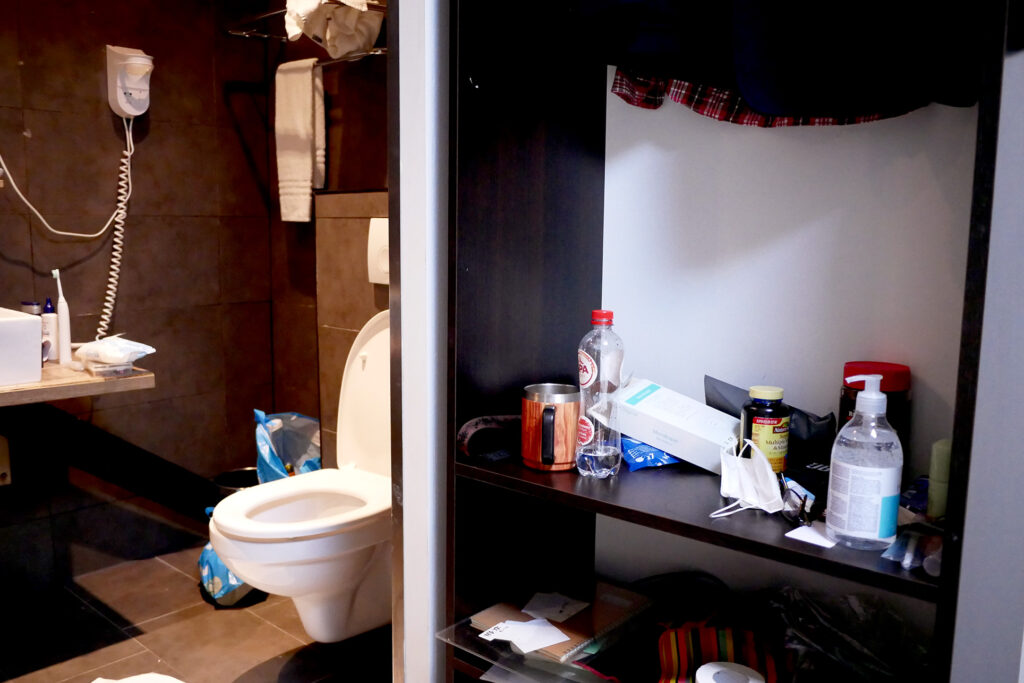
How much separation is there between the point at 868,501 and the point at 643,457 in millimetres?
370

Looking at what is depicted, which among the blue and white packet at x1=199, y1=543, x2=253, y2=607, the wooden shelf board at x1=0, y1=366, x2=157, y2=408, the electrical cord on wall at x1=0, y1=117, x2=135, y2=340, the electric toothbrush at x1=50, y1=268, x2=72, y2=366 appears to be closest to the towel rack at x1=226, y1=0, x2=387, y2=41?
the electrical cord on wall at x1=0, y1=117, x2=135, y2=340

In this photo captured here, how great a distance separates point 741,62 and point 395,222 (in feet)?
1.90

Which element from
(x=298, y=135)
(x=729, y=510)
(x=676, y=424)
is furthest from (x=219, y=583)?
(x=729, y=510)

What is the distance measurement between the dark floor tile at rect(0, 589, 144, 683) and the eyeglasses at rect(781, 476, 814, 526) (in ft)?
6.36

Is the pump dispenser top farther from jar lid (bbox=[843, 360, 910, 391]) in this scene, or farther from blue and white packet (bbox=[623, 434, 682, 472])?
blue and white packet (bbox=[623, 434, 682, 472])

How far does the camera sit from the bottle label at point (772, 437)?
1100 mm

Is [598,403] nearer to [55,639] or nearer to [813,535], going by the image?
[813,535]

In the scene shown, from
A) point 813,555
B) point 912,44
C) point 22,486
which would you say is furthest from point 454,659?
→ point 22,486

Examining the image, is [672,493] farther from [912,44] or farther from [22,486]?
[22,486]

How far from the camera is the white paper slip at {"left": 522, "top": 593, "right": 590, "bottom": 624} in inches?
52.4

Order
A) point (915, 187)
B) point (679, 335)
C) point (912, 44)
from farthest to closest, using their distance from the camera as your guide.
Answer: point (679, 335), point (915, 187), point (912, 44)

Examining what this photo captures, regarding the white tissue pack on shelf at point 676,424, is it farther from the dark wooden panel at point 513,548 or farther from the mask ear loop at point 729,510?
the dark wooden panel at point 513,548

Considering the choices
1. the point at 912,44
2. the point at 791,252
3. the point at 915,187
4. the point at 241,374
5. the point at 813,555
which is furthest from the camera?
the point at 241,374

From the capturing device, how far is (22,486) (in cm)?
247
